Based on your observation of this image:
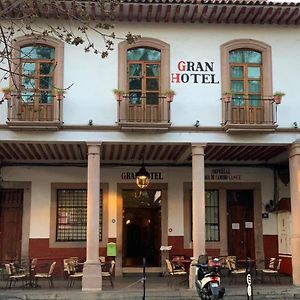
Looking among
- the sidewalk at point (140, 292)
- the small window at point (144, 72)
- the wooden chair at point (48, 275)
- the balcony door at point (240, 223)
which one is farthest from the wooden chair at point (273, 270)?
the wooden chair at point (48, 275)

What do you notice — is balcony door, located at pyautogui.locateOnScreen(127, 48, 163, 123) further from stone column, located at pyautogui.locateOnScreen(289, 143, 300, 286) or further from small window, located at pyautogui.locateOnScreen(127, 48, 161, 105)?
stone column, located at pyautogui.locateOnScreen(289, 143, 300, 286)

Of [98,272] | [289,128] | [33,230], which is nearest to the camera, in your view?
[98,272]

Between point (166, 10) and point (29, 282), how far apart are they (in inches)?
348

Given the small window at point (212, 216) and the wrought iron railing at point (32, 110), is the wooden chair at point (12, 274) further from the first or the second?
the small window at point (212, 216)

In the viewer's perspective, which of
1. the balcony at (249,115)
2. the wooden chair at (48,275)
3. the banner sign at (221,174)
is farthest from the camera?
the banner sign at (221,174)

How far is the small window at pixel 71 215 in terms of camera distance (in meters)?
20.1

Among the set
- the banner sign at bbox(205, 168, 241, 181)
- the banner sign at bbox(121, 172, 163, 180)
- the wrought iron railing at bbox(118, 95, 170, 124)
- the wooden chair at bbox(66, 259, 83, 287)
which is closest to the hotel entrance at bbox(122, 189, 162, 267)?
the banner sign at bbox(121, 172, 163, 180)

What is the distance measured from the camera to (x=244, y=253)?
2061 centimetres

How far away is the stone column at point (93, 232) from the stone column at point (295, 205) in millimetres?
5616

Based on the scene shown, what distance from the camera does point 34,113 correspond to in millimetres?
16188

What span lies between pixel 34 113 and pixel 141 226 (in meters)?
6.89

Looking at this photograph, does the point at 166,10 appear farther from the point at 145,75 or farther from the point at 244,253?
the point at 244,253

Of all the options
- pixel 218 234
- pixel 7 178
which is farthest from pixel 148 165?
pixel 7 178

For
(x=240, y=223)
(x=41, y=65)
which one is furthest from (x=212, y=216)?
(x=41, y=65)
